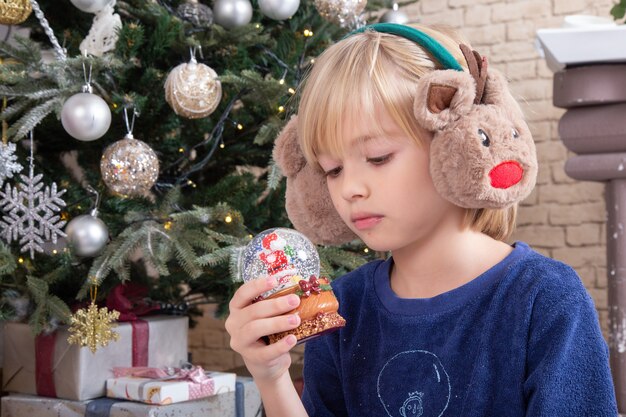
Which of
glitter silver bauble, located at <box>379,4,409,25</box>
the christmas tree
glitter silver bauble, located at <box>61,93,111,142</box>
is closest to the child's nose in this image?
the christmas tree

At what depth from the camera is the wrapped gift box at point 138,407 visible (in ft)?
5.79

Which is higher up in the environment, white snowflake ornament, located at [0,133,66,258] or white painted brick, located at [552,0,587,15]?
white painted brick, located at [552,0,587,15]

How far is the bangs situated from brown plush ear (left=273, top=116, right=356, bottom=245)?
3.1 inches

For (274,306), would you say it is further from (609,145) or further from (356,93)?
(609,145)

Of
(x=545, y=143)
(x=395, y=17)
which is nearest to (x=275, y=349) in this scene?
(x=395, y=17)

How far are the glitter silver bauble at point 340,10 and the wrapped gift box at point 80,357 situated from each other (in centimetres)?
93

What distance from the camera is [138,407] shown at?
1.76 metres

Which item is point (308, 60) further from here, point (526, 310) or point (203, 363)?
point (203, 363)

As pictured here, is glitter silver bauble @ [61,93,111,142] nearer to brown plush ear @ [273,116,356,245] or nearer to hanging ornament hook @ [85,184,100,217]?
hanging ornament hook @ [85,184,100,217]

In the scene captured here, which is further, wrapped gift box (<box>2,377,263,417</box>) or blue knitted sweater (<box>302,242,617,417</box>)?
wrapped gift box (<box>2,377,263,417</box>)

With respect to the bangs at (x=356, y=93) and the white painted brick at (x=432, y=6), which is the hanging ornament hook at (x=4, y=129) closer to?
the bangs at (x=356, y=93)

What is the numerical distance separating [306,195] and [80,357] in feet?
3.28

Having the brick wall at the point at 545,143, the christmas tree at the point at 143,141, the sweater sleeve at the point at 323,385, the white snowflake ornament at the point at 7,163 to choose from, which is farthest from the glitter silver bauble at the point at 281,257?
the brick wall at the point at 545,143

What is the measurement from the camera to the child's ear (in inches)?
36.4
